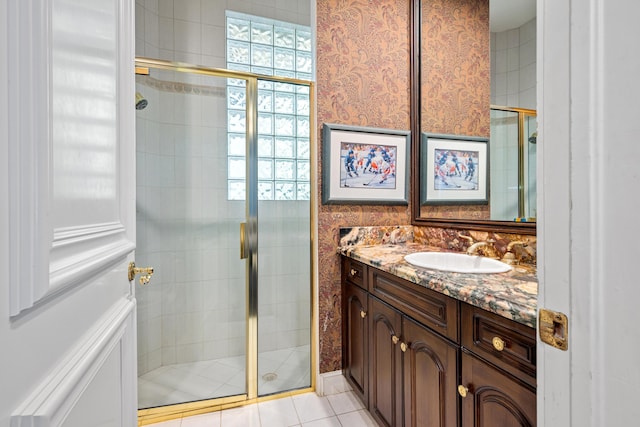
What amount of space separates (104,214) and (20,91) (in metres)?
0.35

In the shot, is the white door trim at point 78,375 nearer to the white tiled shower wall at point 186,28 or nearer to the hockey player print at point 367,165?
the hockey player print at point 367,165

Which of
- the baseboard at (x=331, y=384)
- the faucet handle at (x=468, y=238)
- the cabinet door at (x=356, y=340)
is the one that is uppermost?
the faucet handle at (x=468, y=238)

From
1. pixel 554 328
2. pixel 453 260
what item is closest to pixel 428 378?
pixel 453 260

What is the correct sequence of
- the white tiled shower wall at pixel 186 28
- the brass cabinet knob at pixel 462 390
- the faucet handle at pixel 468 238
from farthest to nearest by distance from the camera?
1. the white tiled shower wall at pixel 186 28
2. the faucet handle at pixel 468 238
3. the brass cabinet knob at pixel 462 390

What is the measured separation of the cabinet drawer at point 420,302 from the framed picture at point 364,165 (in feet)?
1.96

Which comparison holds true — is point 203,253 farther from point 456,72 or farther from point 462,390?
point 456,72

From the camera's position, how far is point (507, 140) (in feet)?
4.70

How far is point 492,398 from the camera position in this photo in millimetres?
830

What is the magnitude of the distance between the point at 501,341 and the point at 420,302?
35 cm

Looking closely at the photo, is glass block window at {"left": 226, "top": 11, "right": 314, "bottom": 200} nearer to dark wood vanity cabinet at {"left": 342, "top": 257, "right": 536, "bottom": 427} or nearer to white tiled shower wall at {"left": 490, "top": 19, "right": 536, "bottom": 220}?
dark wood vanity cabinet at {"left": 342, "top": 257, "right": 536, "bottom": 427}

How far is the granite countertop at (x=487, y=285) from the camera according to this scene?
0.75 meters

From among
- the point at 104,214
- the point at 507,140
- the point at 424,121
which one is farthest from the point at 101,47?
the point at 424,121

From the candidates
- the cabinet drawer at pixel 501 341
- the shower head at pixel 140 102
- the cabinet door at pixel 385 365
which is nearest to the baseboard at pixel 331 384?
the cabinet door at pixel 385 365

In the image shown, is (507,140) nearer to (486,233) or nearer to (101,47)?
(486,233)
